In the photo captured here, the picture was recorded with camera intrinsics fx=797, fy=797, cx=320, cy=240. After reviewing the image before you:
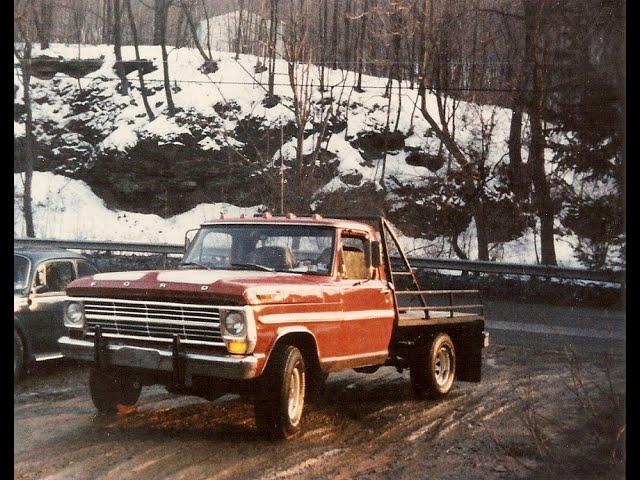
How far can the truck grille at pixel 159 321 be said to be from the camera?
5.68 metres

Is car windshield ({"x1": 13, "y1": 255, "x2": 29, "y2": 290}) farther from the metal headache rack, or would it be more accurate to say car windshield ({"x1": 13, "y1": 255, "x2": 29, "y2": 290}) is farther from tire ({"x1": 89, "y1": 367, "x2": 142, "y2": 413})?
the metal headache rack

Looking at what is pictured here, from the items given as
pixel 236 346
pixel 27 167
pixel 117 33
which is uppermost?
pixel 117 33

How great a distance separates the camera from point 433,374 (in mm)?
8203

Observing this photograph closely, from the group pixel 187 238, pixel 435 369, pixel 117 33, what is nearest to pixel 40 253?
pixel 187 238

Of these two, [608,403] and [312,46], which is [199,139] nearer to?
[312,46]

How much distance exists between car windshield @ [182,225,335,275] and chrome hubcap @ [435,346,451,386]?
227 cm

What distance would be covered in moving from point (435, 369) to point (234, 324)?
3357 mm

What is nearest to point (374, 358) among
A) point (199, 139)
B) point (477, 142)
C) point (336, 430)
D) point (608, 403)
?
point (336, 430)

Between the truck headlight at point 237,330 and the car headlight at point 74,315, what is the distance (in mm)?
1230

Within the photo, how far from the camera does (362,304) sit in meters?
7.08

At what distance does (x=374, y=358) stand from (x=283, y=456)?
204 cm

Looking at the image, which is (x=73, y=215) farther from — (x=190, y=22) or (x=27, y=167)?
(x=190, y=22)

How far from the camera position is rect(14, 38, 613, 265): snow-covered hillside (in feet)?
20.2

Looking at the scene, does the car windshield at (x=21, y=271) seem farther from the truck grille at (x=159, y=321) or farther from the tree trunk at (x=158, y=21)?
the tree trunk at (x=158, y=21)
